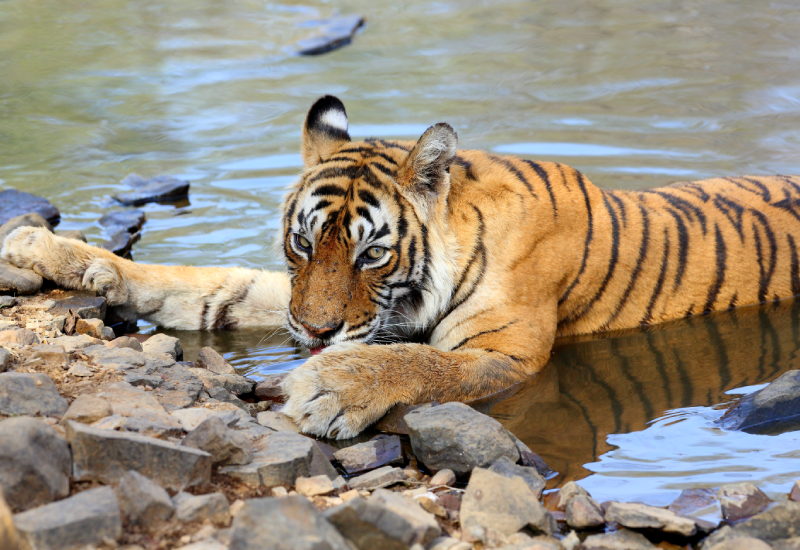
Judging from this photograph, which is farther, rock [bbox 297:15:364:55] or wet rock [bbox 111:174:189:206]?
rock [bbox 297:15:364:55]

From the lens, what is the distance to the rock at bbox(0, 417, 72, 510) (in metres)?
2.08

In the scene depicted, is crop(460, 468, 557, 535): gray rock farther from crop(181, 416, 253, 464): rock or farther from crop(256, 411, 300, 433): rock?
crop(256, 411, 300, 433): rock

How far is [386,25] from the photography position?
39.5 feet

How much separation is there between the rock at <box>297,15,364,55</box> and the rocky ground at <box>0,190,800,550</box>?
8206 millimetres

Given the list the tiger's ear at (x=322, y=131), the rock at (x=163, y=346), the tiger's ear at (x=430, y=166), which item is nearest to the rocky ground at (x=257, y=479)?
the rock at (x=163, y=346)

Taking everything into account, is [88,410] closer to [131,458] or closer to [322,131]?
[131,458]

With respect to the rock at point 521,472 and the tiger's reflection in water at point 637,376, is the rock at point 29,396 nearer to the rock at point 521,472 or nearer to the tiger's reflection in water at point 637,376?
the rock at point 521,472

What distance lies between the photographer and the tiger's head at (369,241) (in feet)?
11.6

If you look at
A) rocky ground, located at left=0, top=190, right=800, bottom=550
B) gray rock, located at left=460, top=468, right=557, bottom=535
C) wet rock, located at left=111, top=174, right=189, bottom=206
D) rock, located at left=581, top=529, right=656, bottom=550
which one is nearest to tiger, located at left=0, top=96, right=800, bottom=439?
rocky ground, located at left=0, top=190, right=800, bottom=550

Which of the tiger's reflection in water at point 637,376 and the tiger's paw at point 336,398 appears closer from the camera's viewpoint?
the tiger's paw at point 336,398

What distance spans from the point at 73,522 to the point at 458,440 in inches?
54.4

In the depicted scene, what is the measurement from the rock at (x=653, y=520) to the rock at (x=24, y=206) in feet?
15.6

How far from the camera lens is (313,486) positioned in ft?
8.52

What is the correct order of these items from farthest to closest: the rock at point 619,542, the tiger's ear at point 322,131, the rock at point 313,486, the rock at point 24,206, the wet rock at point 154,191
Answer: the wet rock at point 154,191 < the rock at point 24,206 < the tiger's ear at point 322,131 < the rock at point 313,486 < the rock at point 619,542
